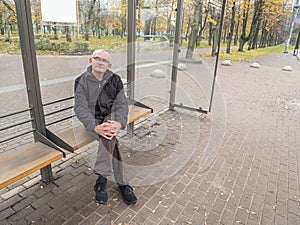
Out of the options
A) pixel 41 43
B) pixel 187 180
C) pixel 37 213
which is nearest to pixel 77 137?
pixel 37 213

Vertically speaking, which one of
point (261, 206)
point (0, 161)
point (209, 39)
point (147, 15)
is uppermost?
point (147, 15)

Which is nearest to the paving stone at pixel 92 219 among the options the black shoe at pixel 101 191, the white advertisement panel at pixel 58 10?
the black shoe at pixel 101 191

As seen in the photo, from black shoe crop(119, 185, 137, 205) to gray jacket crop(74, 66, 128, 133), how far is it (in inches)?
26.1

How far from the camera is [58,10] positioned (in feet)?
8.32

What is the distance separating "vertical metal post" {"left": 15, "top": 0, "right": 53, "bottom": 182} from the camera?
6.54 ft

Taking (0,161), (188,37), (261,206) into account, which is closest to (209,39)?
(188,37)

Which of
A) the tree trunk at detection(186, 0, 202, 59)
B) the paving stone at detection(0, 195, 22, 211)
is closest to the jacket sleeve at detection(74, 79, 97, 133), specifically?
the paving stone at detection(0, 195, 22, 211)

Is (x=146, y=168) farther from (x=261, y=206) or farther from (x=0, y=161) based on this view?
(x=0, y=161)

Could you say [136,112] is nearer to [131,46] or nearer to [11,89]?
[131,46]

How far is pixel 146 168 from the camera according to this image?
2.93 m

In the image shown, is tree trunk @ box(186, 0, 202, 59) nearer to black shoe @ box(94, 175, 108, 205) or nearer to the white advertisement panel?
the white advertisement panel

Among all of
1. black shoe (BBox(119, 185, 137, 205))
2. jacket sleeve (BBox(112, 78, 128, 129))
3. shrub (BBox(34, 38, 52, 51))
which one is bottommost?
black shoe (BBox(119, 185, 137, 205))

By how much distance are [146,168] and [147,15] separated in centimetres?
283

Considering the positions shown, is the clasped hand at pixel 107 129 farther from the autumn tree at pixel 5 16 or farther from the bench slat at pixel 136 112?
the autumn tree at pixel 5 16
